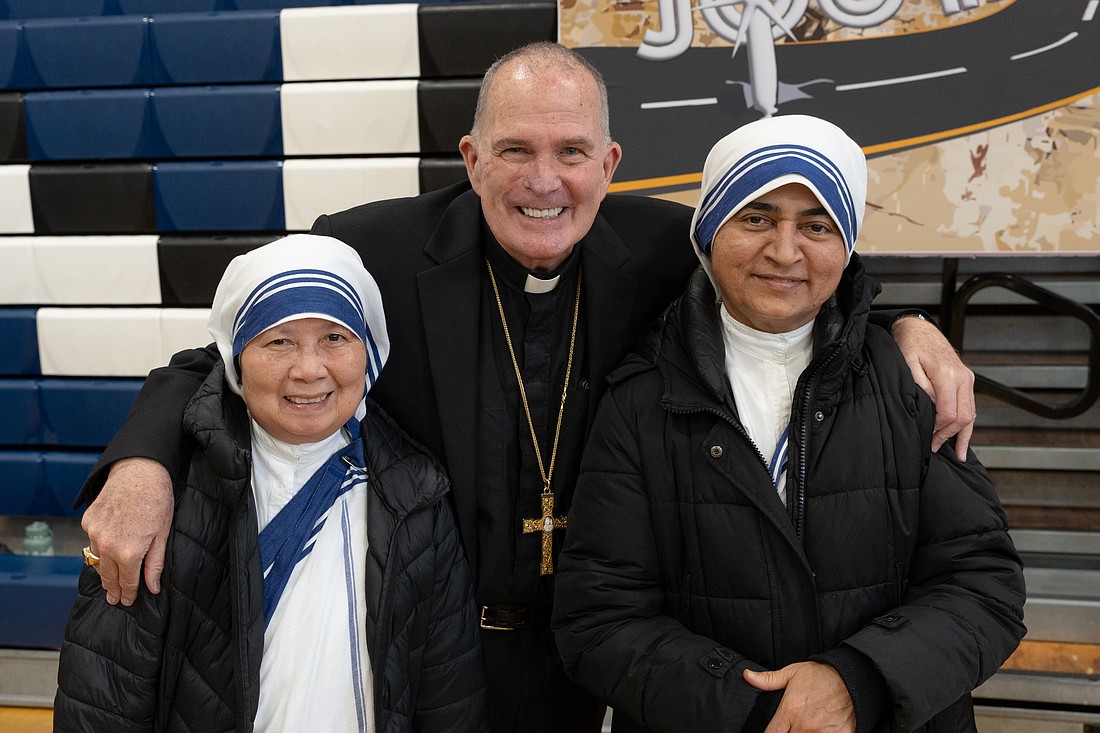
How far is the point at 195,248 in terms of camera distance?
3.26 m

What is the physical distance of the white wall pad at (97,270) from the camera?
10.8 ft

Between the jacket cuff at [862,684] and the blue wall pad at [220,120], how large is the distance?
261cm

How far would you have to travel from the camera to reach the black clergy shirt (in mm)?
1710

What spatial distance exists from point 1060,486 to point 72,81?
3.69 m

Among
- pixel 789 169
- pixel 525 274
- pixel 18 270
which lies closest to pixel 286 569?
pixel 525 274

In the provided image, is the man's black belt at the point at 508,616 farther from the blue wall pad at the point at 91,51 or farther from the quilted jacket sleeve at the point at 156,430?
the blue wall pad at the point at 91,51

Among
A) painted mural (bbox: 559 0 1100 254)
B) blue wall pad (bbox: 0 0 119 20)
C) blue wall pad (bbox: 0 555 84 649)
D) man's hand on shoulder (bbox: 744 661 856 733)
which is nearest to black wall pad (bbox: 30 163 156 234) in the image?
blue wall pad (bbox: 0 0 119 20)

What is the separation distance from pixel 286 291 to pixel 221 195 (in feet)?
6.56

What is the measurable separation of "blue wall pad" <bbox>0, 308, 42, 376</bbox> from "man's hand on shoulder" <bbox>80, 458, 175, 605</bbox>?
2255 millimetres

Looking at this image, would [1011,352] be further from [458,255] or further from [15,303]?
[15,303]

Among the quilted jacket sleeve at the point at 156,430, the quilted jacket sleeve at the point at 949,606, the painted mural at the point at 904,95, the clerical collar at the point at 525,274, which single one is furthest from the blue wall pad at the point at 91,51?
the quilted jacket sleeve at the point at 949,606

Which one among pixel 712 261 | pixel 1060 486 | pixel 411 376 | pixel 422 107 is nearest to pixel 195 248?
pixel 422 107

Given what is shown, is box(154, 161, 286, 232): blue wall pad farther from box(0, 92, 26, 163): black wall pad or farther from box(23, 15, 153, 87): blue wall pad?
box(0, 92, 26, 163): black wall pad

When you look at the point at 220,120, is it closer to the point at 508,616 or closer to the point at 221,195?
the point at 221,195
